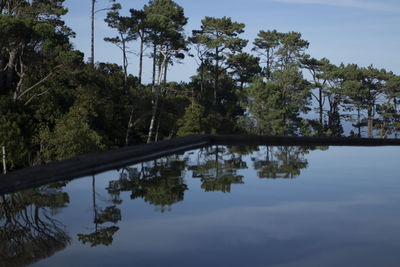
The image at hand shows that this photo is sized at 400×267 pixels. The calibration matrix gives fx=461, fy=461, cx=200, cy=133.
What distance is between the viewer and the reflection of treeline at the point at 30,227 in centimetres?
223

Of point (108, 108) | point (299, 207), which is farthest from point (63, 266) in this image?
point (108, 108)

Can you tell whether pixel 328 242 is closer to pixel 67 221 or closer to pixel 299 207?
pixel 299 207

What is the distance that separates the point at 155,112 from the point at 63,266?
116 feet

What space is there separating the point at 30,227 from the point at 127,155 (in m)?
2.22

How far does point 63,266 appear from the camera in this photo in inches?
82.8

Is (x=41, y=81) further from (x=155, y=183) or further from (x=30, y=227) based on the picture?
(x=30, y=227)

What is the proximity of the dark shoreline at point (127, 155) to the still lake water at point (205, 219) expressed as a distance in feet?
0.42

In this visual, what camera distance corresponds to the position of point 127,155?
479cm

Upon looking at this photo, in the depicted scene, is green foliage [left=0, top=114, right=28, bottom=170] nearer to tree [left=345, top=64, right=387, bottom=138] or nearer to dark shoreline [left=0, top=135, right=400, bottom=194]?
dark shoreline [left=0, top=135, right=400, bottom=194]

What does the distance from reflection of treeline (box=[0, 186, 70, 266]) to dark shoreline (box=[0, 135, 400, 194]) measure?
0.48 feet

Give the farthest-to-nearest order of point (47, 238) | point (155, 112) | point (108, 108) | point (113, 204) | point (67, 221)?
1. point (155, 112)
2. point (108, 108)
3. point (113, 204)
4. point (67, 221)
5. point (47, 238)

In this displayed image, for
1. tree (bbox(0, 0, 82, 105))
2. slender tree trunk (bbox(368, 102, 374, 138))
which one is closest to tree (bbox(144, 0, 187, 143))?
tree (bbox(0, 0, 82, 105))

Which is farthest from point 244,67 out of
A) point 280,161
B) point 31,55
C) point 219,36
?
point 280,161

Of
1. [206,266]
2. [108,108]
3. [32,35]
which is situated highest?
[32,35]
